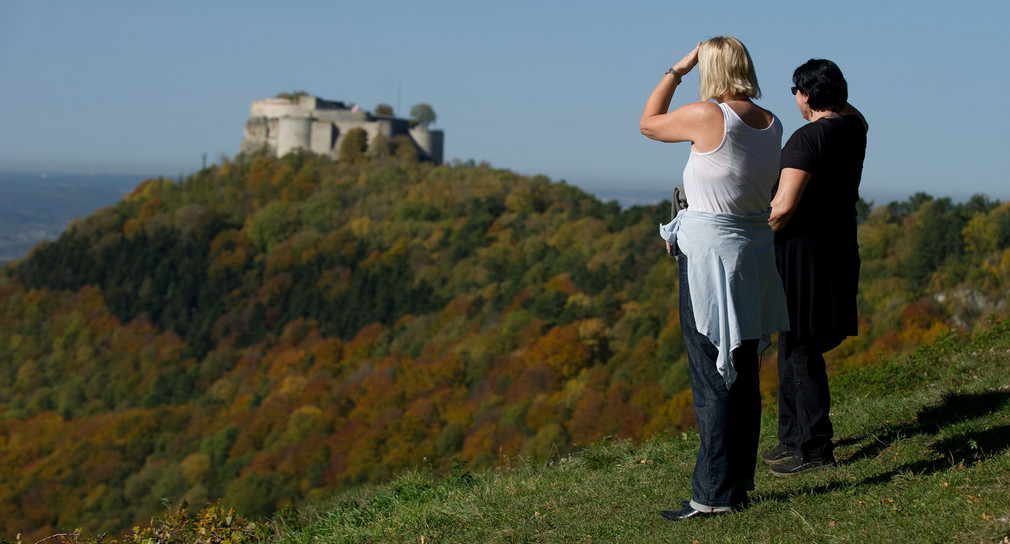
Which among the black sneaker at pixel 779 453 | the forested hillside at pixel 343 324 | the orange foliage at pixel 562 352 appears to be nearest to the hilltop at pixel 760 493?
the black sneaker at pixel 779 453

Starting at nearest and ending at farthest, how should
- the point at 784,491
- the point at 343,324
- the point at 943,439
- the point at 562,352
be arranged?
the point at 784,491, the point at 943,439, the point at 562,352, the point at 343,324

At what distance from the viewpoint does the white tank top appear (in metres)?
2.63

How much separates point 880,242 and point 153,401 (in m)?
33.4

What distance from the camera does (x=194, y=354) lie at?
142 feet

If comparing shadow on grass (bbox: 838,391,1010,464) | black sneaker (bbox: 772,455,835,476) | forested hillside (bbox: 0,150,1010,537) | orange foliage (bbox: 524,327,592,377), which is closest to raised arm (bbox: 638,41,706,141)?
black sneaker (bbox: 772,455,835,476)

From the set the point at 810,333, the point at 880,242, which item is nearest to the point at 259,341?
the point at 880,242

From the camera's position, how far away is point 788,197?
9.90 feet

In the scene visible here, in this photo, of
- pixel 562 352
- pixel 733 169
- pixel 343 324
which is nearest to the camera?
pixel 733 169

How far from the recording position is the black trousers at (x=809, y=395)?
10.4 feet

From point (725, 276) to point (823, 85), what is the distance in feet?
3.18

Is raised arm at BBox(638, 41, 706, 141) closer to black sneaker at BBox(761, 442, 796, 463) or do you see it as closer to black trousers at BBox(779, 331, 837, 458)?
black trousers at BBox(779, 331, 837, 458)

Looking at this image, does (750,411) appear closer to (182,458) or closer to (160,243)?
(182,458)

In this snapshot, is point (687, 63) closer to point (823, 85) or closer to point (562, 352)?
point (823, 85)

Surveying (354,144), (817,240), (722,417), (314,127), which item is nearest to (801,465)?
(722,417)
